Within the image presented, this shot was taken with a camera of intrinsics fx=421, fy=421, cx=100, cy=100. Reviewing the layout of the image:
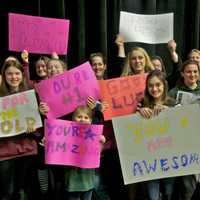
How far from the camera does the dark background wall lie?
88.8 inches

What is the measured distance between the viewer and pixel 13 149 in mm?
1771

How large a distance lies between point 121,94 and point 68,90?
9.1 inches

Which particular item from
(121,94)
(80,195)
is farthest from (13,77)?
(80,195)

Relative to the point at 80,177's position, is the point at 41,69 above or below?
above

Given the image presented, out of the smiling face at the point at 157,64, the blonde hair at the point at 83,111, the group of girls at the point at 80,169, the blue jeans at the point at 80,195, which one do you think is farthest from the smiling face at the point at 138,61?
the blue jeans at the point at 80,195

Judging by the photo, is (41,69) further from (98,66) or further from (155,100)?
(155,100)

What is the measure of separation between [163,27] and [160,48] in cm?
36

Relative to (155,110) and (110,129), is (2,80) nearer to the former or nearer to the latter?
(110,129)

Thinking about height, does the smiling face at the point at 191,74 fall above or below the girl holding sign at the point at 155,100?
above

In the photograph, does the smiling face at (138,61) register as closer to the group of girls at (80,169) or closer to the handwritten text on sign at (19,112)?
the group of girls at (80,169)

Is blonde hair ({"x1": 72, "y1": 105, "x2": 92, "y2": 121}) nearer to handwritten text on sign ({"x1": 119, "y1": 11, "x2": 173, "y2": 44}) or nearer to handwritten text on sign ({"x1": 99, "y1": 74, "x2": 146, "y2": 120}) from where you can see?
handwritten text on sign ({"x1": 99, "y1": 74, "x2": 146, "y2": 120})

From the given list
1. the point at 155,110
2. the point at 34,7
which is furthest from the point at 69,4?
the point at 155,110

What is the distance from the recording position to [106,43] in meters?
2.35

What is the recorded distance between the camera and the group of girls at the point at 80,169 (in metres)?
1.75
